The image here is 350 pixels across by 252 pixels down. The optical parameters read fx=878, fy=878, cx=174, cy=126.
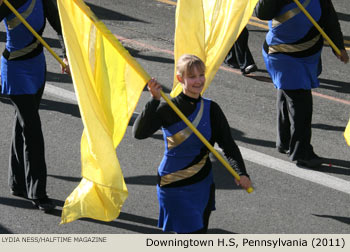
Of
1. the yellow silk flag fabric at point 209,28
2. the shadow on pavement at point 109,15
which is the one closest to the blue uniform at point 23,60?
the yellow silk flag fabric at point 209,28

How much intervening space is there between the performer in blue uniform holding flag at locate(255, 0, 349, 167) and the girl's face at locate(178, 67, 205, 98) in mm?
2793

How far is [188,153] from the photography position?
650 centimetres

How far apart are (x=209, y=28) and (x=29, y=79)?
1675 millimetres

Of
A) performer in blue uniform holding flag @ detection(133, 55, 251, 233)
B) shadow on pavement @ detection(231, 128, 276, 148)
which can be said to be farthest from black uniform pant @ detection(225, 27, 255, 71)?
performer in blue uniform holding flag @ detection(133, 55, 251, 233)

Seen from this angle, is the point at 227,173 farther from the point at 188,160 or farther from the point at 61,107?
the point at 61,107

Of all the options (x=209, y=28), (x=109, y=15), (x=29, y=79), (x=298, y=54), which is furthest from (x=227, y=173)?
(x=109, y=15)

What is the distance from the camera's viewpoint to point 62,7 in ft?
→ 21.5

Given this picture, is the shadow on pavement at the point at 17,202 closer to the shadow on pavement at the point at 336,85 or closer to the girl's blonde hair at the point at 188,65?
the girl's blonde hair at the point at 188,65

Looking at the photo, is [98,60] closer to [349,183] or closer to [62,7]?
[62,7]

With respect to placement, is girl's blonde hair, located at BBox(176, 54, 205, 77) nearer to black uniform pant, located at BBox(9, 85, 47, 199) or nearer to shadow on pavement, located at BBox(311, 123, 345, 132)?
black uniform pant, located at BBox(9, 85, 47, 199)

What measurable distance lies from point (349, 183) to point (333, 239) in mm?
1625

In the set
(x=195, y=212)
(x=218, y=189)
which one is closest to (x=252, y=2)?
(x=218, y=189)

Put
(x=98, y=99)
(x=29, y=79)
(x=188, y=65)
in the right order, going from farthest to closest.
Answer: (x=29, y=79), (x=98, y=99), (x=188, y=65)

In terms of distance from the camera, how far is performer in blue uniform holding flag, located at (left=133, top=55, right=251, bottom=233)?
6.36 meters
